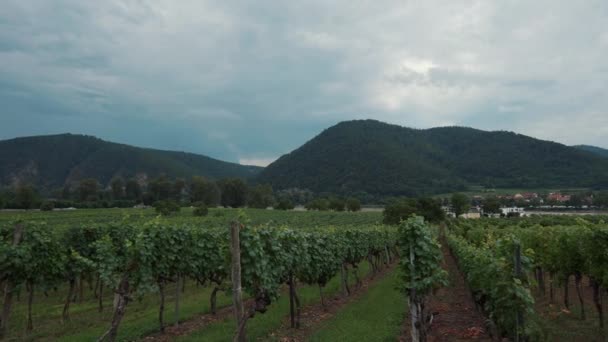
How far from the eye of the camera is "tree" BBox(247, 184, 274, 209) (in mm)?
106812

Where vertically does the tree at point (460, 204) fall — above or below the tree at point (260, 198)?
below

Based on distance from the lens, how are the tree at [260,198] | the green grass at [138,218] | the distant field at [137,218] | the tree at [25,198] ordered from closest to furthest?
the green grass at [138,218]
the distant field at [137,218]
the tree at [25,198]
the tree at [260,198]

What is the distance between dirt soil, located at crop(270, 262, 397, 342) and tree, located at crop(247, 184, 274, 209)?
87768 mm

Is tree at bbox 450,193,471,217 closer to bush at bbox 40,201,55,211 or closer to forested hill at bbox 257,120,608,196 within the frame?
forested hill at bbox 257,120,608,196

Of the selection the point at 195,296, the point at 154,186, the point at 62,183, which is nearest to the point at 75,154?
the point at 62,183

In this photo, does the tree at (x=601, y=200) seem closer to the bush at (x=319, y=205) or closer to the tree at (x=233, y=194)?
the bush at (x=319, y=205)

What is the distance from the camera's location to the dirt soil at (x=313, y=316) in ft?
34.1

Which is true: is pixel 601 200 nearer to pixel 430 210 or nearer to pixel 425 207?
pixel 430 210

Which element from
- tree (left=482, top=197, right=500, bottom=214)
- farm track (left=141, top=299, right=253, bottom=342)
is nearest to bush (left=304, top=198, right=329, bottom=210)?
tree (left=482, top=197, right=500, bottom=214)

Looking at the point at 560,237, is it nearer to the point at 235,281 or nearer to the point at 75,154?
the point at 235,281

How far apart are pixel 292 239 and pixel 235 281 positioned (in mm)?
4903

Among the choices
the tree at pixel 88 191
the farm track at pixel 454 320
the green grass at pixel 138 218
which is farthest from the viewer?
the tree at pixel 88 191

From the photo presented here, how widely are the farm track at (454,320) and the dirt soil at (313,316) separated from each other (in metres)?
2.64

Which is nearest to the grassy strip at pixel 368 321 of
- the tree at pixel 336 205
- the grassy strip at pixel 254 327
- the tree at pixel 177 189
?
the grassy strip at pixel 254 327
